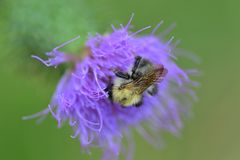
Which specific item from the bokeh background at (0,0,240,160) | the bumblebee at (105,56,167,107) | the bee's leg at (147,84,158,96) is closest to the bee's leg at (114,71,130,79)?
the bumblebee at (105,56,167,107)

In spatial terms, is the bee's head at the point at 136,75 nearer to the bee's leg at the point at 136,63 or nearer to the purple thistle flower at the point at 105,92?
the bee's leg at the point at 136,63

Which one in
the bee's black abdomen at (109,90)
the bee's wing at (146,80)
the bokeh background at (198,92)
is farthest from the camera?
the bokeh background at (198,92)

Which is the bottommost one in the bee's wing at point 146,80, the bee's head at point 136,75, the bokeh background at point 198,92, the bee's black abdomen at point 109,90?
the bee's wing at point 146,80

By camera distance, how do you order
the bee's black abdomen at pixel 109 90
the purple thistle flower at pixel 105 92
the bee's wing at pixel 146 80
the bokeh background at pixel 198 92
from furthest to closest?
1. the bokeh background at pixel 198 92
2. the purple thistle flower at pixel 105 92
3. the bee's black abdomen at pixel 109 90
4. the bee's wing at pixel 146 80

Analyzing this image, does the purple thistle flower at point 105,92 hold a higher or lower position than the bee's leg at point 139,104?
higher

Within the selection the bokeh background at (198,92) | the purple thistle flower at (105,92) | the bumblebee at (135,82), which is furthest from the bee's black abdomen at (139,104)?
the bokeh background at (198,92)

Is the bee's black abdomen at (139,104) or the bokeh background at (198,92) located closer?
the bee's black abdomen at (139,104)

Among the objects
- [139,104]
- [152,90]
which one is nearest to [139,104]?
[139,104]

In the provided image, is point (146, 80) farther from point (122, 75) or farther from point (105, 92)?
point (105, 92)
